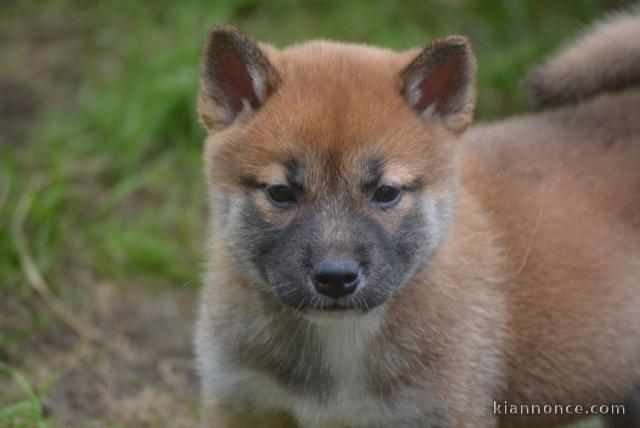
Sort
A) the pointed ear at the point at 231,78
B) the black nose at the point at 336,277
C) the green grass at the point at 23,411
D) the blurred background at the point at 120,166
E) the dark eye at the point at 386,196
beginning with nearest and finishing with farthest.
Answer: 1. the black nose at the point at 336,277
2. the dark eye at the point at 386,196
3. the pointed ear at the point at 231,78
4. the green grass at the point at 23,411
5. the blurred background at the point at 120,166

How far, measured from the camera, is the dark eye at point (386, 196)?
396 cm

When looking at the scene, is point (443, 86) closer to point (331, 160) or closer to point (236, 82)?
point (331, 160)

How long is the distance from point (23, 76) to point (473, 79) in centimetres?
472

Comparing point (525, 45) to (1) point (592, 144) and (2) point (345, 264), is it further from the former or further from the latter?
(2) point (345, 264)

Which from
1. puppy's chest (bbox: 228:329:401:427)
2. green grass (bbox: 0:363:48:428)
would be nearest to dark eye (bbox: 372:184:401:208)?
puppy's chest (bbox: 228:329:401:427)

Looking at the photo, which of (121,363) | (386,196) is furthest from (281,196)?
(121,363)

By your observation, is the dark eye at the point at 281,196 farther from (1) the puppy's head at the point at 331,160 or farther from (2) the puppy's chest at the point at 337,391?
(2) the puppy's chest at the point at 337,391

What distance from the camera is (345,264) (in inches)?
147

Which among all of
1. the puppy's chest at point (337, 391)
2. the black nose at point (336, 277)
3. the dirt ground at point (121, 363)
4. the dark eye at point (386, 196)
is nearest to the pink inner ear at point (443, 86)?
the dark eye at point (386, 196)

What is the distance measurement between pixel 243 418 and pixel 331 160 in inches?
50.0

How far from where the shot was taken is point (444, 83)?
4.27 meters

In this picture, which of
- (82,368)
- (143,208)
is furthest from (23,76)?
(82,368)

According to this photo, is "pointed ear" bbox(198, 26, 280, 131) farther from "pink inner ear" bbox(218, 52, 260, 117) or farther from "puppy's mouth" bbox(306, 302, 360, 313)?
"puppy's mouth" bbox(306, 302, 360, 313)

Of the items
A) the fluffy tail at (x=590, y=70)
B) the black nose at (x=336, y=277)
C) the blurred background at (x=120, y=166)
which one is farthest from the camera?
the blurred background at (x=120, y=166)
